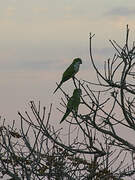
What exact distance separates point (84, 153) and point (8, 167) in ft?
4.25

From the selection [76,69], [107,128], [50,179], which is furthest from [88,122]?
[76,69]

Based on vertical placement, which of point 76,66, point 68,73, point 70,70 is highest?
point 76,66

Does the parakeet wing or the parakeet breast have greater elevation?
the parakeet breast

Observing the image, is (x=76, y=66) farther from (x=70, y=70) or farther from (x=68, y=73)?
(x=68, y=73)

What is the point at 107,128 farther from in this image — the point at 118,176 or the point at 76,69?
the point at 76,69

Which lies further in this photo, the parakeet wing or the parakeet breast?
the parakeet breast

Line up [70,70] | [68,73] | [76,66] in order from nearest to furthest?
1. [68,73]
2. [70,70]
3. [76,66]

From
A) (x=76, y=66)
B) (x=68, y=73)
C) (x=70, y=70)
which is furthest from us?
(x=76, y=66)

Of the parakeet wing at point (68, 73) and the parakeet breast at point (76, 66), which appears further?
the parakeet breast at point (76, 66)

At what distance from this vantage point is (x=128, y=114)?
771 cm

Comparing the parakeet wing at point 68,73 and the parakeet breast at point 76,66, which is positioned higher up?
the parakeet breast at point 76,66

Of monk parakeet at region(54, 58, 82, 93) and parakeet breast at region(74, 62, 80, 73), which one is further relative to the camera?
parakeet breast at region(74, 62, 80, 73)

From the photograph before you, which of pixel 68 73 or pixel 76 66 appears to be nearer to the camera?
pixel 68 73

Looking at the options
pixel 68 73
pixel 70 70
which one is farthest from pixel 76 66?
pixel 68 73
